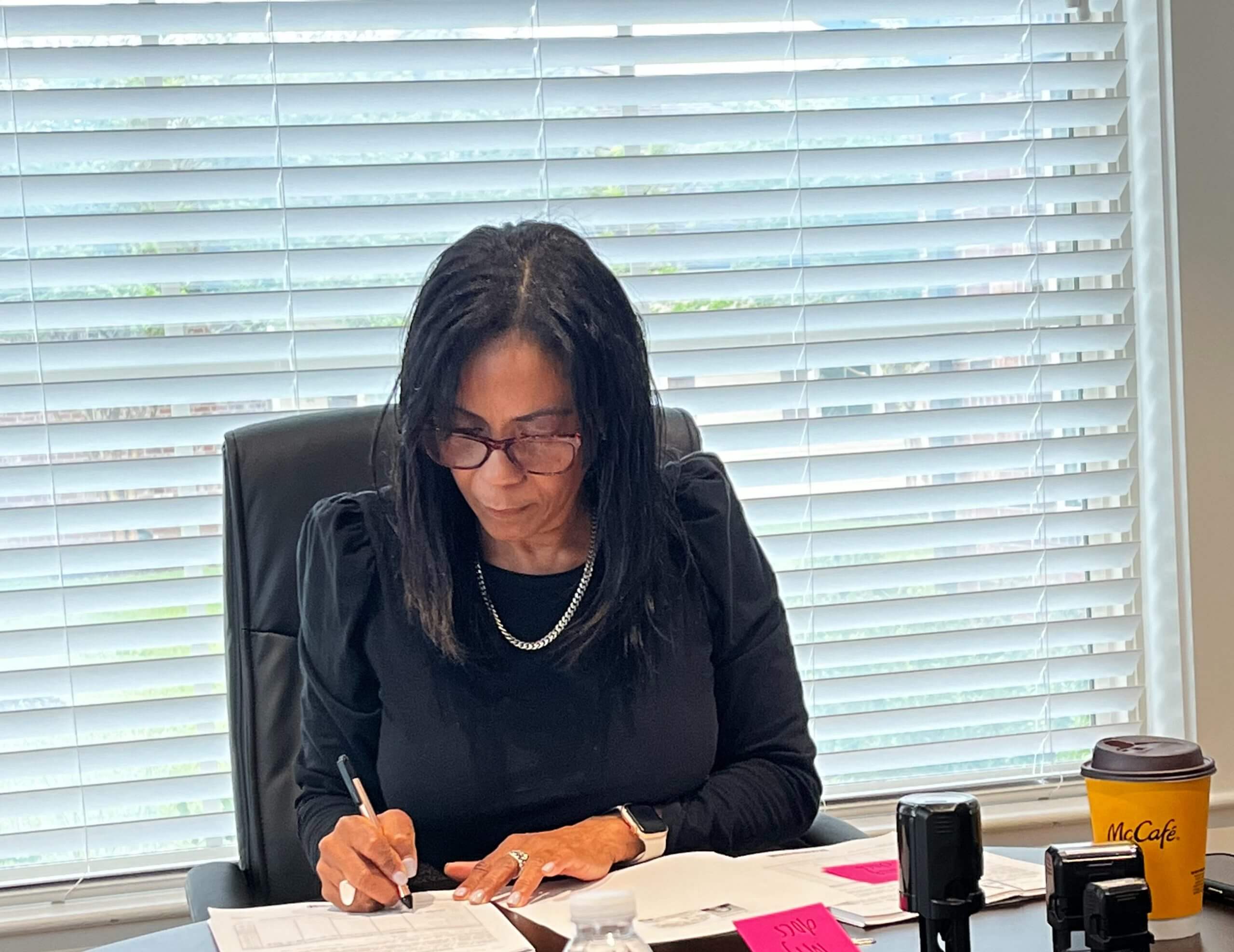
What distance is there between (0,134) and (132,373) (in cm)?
38

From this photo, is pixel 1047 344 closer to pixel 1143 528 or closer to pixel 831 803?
pixel 1143 528

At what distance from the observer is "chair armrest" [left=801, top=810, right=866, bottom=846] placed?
1566 mm

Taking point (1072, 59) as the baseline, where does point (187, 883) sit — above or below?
below

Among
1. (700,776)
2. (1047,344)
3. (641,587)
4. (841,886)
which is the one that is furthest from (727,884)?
(1047,344)

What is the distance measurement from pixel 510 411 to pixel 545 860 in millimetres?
482

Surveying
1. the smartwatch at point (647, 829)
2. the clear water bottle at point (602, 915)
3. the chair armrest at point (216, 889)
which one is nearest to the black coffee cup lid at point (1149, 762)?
the clear water bottle at point (602, 915)

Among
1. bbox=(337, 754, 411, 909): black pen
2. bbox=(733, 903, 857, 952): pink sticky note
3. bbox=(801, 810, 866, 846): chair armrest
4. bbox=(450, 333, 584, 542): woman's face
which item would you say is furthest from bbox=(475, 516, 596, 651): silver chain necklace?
bbox=(733, 903, 857, 952): pink sticky note

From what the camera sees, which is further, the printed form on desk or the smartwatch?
the smartwatch

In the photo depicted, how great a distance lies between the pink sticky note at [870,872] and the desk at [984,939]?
0.11 metres

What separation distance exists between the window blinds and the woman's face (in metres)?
0.65

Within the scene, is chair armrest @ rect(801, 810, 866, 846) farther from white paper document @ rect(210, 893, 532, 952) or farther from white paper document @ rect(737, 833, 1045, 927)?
white paper document @ rect(210, 893, 532, 952)

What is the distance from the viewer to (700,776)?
1.56m

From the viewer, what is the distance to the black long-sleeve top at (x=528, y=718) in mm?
1509

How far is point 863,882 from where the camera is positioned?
1.19 m
